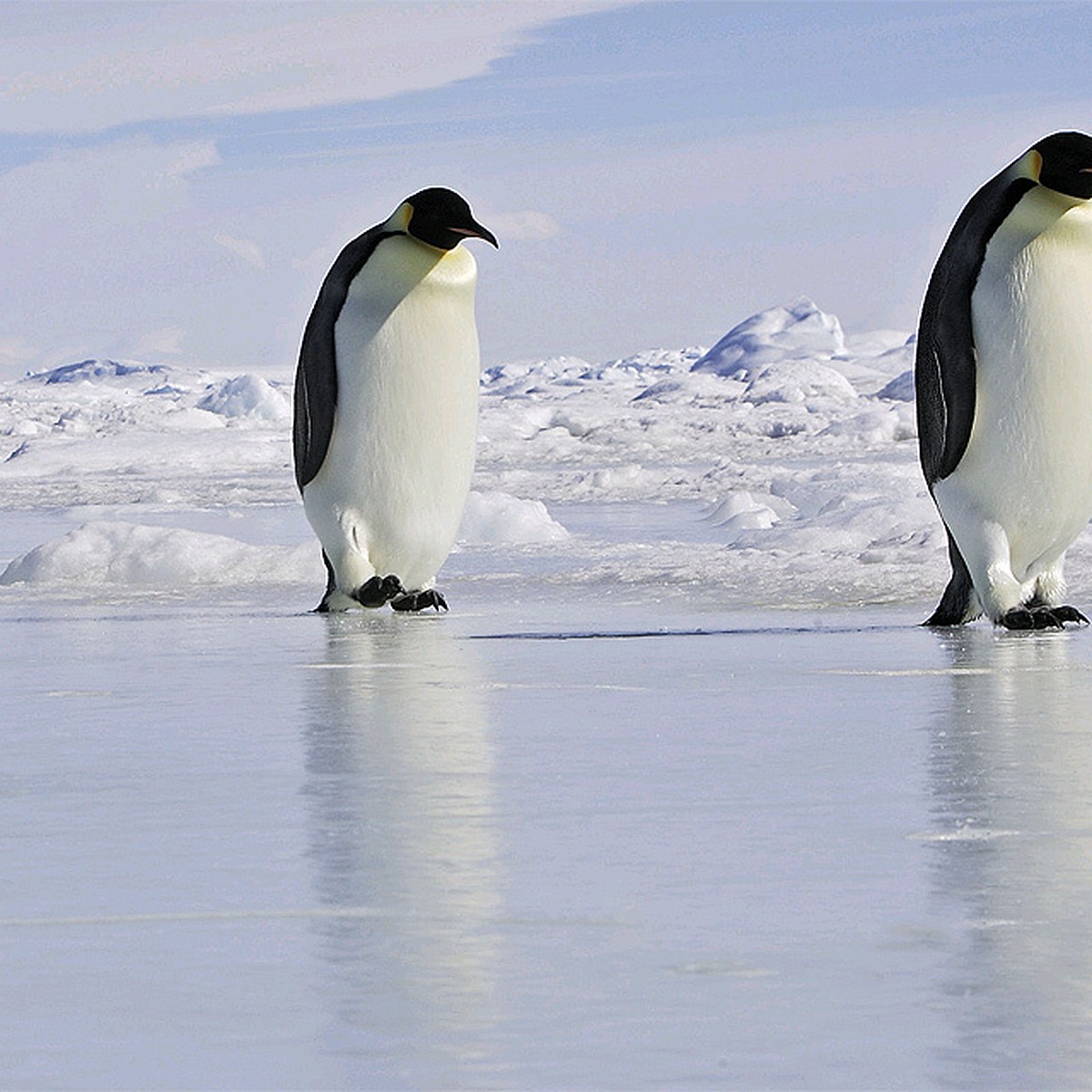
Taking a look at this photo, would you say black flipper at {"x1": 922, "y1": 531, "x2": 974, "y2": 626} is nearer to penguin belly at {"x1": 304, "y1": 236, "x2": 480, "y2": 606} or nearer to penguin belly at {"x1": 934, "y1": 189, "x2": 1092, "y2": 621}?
penguin belly at {"x1": 934, "y1": 189, "x2": 1092, "y2": 621}

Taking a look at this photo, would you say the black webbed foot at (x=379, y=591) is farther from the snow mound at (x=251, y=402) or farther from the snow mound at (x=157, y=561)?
the snow mound at (x=251, y=402)

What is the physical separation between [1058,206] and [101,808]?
11.7 feet

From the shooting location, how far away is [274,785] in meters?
2.96

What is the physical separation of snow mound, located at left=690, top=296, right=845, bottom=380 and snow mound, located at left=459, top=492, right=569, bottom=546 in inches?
2709

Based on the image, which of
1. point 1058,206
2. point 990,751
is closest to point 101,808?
point 990,751

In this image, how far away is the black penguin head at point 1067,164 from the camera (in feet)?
18.0

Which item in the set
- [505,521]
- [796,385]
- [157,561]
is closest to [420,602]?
[157,561]

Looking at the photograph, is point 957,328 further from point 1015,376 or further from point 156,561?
point 156,561

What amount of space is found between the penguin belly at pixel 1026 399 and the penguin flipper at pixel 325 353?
6.50 ft

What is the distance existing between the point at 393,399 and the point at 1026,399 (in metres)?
1.99

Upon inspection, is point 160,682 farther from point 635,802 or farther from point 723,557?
point 723,557

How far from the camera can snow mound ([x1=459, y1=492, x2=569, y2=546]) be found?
37.3 ft

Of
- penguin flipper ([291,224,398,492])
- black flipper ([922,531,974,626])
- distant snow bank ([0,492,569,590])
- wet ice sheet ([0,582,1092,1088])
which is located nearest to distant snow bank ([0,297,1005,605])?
distant snow bank ([0,492,569,590])

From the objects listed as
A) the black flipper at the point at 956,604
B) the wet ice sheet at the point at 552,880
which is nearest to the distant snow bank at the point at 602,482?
the black flipper at the point at 956,604
